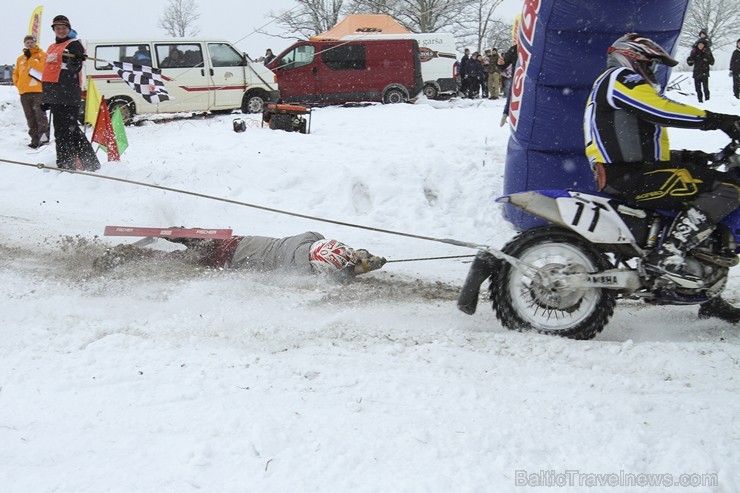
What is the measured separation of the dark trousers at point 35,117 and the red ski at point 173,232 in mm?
7127

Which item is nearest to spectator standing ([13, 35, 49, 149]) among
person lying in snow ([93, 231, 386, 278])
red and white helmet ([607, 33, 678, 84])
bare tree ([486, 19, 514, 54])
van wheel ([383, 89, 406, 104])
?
person lying in snow ([93, 231, 386, 278])

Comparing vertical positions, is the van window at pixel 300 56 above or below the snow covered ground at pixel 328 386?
above

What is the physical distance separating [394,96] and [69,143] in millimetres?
11387

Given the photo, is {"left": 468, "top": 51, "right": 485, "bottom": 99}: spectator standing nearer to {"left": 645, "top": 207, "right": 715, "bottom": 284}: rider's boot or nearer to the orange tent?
the orange tent

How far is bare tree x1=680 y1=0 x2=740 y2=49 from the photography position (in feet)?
156

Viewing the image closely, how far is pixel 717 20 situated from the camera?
157 ft

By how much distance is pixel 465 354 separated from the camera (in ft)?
11.8

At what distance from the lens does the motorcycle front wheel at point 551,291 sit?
12.6 ft

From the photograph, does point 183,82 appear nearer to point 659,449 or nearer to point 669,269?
point 669,269

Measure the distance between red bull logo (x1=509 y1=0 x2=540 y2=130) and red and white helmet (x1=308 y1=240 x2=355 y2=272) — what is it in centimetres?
256

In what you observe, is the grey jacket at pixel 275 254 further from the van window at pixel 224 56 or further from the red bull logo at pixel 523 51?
the van window at pixel 224 56

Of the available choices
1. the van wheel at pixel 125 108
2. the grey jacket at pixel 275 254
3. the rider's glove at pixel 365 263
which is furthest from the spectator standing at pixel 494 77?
the rider's glove at pixel 365 263

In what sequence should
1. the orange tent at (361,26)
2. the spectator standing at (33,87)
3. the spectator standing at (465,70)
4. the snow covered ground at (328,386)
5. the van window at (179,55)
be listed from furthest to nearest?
1. the orange tent at (361,26)
2. the spectator standing at (465,70)
3. the van window at (179,55)
4. the spectator standing at (33,87)
5. the snow covered ground at (328,386)

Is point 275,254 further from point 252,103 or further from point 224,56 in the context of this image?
point 224,56
